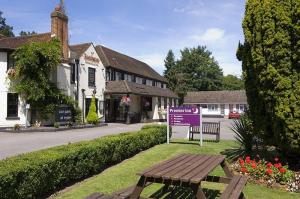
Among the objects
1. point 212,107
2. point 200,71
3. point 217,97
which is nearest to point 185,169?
point 212,107

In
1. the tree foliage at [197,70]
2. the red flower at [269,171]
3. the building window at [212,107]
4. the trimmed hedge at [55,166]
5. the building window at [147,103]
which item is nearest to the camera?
the trimmed hedge at [55,166]

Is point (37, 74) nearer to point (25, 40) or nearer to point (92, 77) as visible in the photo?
point (25, 40)

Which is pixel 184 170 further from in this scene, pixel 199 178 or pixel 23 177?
pixel 23 177

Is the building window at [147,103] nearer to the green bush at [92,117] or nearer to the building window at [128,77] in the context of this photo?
the building window at [128,77]

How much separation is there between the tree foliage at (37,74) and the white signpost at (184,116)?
1153 cm

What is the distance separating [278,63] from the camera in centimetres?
903

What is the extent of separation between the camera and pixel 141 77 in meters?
43.6

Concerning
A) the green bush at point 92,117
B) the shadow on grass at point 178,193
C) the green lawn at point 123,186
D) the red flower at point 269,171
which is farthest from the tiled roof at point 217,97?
the shadow on grass at point 178,193

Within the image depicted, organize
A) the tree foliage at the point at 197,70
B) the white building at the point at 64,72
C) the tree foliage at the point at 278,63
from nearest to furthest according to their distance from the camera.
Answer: the tree foliage at the point at 278,63, the white building at the point at 64,72, the tree foliage at the point at 197,70

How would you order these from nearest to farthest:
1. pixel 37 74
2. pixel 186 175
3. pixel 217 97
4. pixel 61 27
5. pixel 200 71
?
pixel 186 175
pixel 37 74
pixel 61 27
pixel 217 97
pixel 200 71

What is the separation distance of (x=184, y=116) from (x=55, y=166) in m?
10.3

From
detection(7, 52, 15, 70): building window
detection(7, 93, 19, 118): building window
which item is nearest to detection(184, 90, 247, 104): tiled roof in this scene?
detection(7, 93, 19, 118): building window

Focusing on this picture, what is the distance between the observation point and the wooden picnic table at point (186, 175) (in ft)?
16.3

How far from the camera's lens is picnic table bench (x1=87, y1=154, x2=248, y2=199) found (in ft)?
16.3
